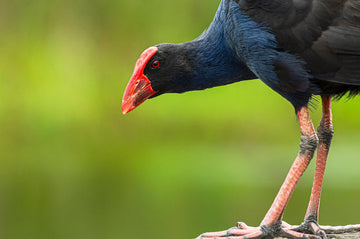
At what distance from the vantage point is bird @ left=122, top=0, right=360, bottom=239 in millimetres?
4695

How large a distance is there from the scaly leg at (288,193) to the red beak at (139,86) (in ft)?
4.12

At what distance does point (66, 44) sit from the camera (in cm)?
1569

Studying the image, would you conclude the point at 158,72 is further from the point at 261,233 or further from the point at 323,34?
the point at 261,233

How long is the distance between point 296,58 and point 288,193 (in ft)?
3.19

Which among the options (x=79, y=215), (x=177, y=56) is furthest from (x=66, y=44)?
(x=177, y=56)

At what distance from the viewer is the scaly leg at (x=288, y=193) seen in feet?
16.0

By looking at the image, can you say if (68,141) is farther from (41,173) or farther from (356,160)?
(356,160)

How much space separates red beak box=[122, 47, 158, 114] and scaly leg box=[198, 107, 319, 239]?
4.12 ft

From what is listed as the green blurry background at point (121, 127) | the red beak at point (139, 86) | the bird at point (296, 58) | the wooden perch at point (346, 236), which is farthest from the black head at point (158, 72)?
the green blurry background at point (121, 127)

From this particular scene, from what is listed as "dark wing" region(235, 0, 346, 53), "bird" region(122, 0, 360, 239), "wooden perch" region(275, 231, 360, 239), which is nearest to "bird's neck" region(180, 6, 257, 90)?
"bird" region(122, 0, 360, 239)

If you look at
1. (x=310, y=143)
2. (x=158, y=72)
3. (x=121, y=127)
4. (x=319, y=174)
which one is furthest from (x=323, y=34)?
(x=121, y=127)

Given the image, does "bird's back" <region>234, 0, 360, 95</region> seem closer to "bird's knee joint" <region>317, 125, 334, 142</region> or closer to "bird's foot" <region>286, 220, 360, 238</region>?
"bird's knee joint" <region>317, 125, 334, 142</region>

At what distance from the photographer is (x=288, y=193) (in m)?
4.88

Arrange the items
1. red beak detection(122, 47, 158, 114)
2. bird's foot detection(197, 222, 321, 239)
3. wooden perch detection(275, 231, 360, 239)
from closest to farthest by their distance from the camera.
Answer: bird's foot detection(197, 222, 321, 239), wooden perch detection(275, 231, 360, 239), red beak detection(122, 47, 158, 114)
